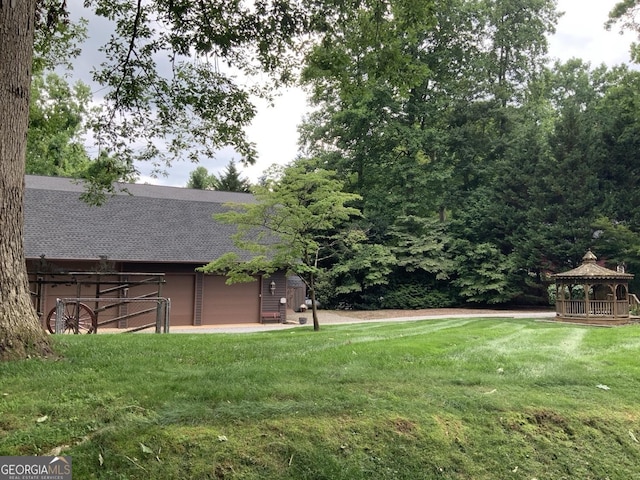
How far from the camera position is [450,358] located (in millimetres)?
6680

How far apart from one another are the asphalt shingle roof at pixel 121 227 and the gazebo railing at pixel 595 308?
14.2 meters

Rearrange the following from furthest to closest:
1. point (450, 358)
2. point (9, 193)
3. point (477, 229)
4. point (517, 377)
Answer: point (477, 229) < point (450, 358) < point (517, 377) < point (9, 193)

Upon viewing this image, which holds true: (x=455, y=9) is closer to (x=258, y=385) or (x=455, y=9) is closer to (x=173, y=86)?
(x=173, y=86)

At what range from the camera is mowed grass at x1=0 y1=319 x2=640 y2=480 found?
321 centimetres

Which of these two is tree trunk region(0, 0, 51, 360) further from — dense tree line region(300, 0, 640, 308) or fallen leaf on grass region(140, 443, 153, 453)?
dense tree line region(300, 0, 640, 308)

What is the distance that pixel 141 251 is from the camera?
19047 mm

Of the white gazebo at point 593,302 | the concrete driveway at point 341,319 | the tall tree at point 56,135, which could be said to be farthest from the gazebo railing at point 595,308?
the tall tree at point 56,135

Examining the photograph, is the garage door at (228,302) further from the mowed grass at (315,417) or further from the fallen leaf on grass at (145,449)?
the fallen leaf on grass at (145,449)

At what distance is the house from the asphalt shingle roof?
0.03 metres

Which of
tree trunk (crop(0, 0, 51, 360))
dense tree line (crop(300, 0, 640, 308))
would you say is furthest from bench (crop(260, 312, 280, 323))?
tree trunk (crop(0, 0, 51, 360))

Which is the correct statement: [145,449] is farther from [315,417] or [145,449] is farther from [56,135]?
[56,135]

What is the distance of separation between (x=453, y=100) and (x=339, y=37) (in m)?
26.2

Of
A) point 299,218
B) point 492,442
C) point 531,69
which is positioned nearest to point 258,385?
point 492,442

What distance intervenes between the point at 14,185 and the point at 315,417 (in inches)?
152
